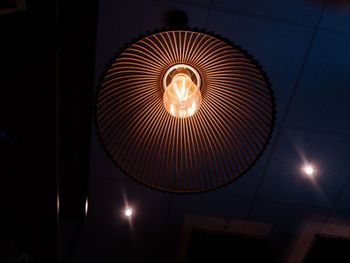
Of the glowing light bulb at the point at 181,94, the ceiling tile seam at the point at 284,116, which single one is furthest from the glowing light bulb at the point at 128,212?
the glowing light bulb at the point at 181,94

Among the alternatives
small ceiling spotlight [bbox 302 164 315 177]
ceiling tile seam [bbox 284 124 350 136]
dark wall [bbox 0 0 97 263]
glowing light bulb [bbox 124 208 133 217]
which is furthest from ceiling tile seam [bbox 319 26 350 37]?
glowing light bulb [bbox 124 208 133 217]

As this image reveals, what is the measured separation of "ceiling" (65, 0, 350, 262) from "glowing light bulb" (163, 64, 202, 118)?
0.84 metres

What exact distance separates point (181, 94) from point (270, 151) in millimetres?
1403

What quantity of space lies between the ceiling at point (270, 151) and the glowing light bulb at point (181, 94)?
838 mm

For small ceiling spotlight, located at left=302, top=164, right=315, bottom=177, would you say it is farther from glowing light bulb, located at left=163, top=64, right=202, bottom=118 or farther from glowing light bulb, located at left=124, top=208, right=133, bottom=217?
glowing light bulb, located at left=163, top=64, right=202, bottom=118

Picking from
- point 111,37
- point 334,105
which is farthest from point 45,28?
point 334,105

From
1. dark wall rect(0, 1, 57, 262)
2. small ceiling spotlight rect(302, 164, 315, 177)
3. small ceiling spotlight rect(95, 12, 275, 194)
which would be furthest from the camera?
small ceiling spotlight rect(302, 164, 315, 177)

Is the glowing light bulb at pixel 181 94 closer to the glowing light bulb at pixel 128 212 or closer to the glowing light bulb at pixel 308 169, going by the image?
the glowing light bulb at pixel 308 169

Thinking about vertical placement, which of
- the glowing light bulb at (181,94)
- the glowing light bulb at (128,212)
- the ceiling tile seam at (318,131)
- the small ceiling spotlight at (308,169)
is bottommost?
the glowing light bulb at (181,94)

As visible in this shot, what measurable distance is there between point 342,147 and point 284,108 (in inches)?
21.9

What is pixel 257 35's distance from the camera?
1837mm

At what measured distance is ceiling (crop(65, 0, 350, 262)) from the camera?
5.84 ft

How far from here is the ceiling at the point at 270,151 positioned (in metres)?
1.78

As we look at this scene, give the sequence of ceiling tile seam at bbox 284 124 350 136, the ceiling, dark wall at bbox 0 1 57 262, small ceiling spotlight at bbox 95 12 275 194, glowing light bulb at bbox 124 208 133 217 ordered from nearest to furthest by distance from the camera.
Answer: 1. dark wall at bbox 0 1 57 262
2. small ceiling spotlight at bbox 95 12 275 194
3. the ceiling
4. ceiling tile seam at bbox 284 124 350 136
5. glowing light bulb at bbox 124 208 133 217
